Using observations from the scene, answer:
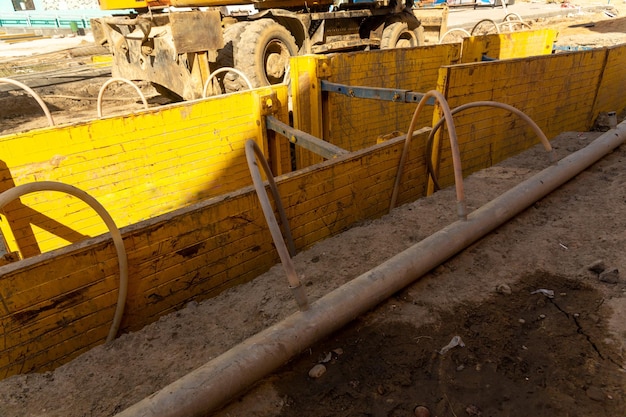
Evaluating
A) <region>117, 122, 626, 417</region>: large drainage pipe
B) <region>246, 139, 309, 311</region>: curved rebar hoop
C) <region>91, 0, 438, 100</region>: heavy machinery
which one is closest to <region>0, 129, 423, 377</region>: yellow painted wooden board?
<region>246, 139, 309, 311</region>: curved rebar hoop

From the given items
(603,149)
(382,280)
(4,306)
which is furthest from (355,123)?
(4,306)

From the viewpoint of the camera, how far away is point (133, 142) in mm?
4270

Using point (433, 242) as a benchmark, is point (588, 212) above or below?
below

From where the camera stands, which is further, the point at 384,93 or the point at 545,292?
the point at 384,93

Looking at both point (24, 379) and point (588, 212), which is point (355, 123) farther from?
point (24, 379)

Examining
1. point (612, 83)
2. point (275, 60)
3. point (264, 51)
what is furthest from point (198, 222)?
point (612, 83)

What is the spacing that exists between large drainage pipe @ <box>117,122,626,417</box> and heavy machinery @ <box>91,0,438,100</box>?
394cm

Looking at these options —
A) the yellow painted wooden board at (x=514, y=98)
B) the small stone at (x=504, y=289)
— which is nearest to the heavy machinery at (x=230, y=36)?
the yellow painted wooden board at (x=514, y=98)

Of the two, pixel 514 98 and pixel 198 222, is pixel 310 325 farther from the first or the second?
pixel 514 98

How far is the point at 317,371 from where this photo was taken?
1.96 meters

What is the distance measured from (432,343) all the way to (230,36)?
7.98 m

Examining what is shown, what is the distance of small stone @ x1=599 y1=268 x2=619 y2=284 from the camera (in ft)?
8.18

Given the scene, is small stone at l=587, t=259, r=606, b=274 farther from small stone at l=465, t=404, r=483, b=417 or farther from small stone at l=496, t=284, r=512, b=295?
small stone at l=465, t=404, r=483, b=417

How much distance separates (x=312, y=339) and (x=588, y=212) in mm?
2880
